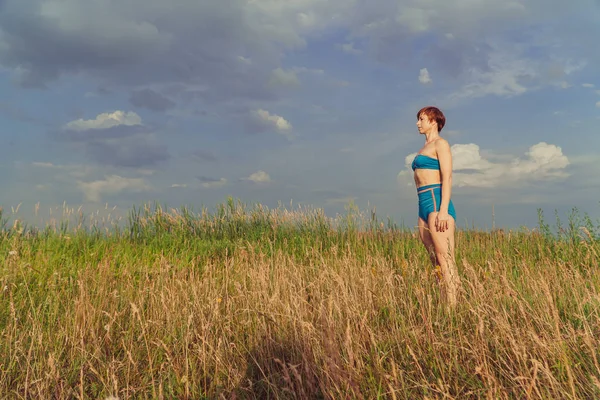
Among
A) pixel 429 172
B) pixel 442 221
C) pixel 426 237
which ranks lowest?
pixel 426 237

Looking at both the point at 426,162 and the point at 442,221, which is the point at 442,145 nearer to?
the point at 426,162

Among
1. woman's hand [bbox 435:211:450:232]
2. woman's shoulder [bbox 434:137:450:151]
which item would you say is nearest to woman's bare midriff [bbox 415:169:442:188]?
woman's shoulder [bbox 434:137:450:151]

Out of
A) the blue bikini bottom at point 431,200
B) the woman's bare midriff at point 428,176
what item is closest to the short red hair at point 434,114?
the woman's bare midriff at point 428,176

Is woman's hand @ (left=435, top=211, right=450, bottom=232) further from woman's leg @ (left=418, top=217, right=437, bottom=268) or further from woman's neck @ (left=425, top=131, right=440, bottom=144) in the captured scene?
woman's neck @ (left=425, top=131, right=440, bottom=144)

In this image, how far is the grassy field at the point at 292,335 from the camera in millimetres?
3117

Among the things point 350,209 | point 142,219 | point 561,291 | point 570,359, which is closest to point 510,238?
point 350,209

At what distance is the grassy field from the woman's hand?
570 millimetres

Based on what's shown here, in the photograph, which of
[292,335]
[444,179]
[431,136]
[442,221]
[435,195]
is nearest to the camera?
[292,335]

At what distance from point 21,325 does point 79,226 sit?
4.59m

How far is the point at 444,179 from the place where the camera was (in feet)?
17.9

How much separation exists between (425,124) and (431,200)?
105 cm

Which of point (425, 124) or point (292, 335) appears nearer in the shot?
point (292, 335)

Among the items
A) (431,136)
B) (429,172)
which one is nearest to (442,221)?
(429,172)

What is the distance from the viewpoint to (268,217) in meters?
11.7
